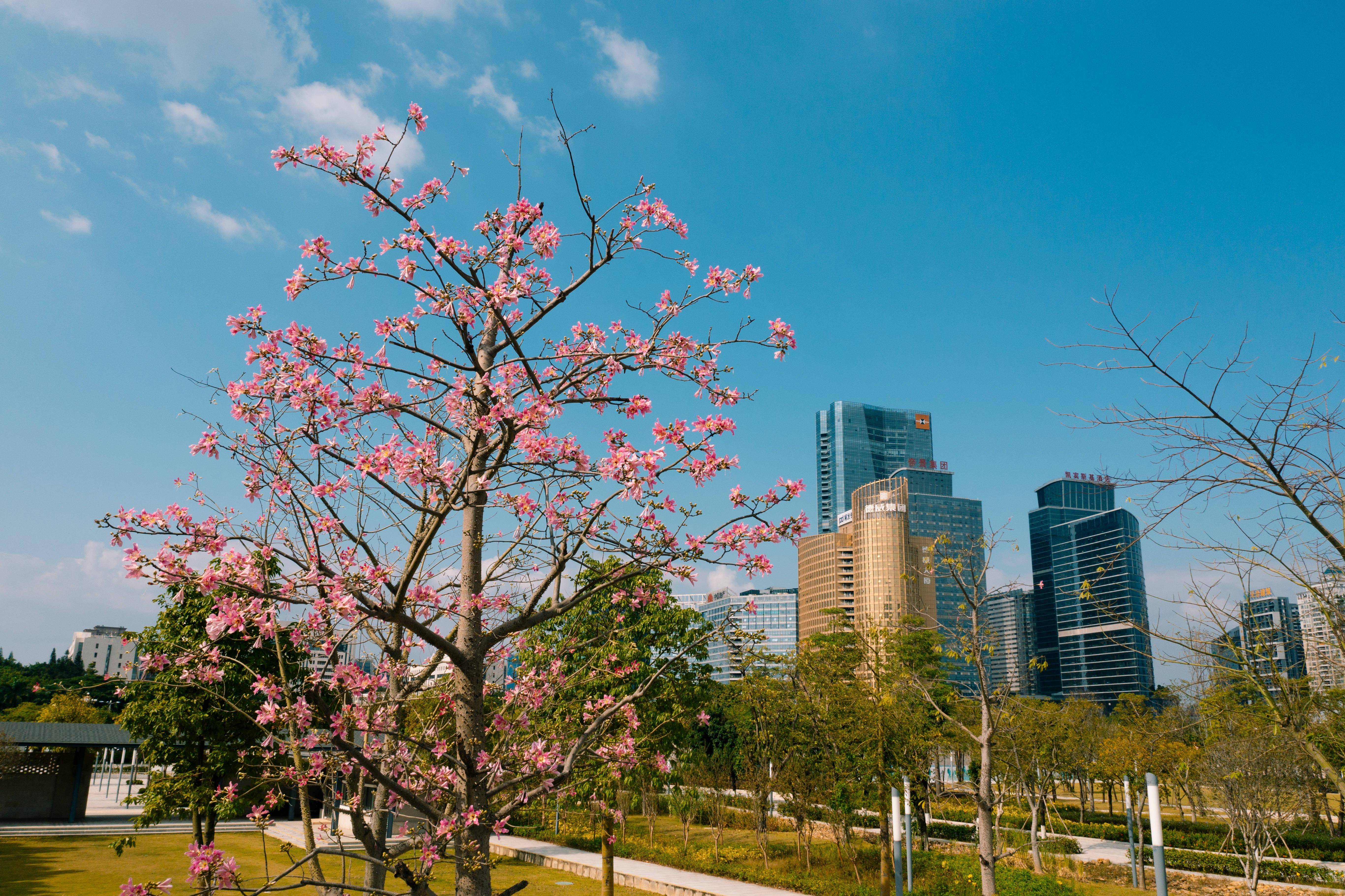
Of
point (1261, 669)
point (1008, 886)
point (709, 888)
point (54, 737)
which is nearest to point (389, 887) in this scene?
point (709, 888)

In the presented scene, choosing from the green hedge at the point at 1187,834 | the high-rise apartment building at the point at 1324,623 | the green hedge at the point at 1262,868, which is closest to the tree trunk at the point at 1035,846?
the green hedge at the point at 1262,868

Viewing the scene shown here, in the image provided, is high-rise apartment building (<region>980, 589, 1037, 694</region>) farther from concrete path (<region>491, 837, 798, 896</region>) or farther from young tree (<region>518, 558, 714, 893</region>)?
young tree (<region>518, 558, 714, 893</region>)

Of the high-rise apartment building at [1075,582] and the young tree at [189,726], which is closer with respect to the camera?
the young tree at [189,726]

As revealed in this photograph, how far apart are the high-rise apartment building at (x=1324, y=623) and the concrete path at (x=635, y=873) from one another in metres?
12.4

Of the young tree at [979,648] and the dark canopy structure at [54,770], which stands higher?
the young tree at [979,648]

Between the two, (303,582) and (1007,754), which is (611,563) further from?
(1007,754)

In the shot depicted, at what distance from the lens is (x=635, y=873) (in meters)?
18.6

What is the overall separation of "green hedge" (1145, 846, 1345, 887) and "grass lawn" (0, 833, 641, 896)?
1359 centimetres

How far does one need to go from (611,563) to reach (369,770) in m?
5.58

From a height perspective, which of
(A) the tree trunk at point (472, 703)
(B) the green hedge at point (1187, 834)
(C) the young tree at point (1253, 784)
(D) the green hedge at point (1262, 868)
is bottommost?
(B) the green hedge at point (1187, 834)

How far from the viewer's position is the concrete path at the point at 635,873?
16.4m

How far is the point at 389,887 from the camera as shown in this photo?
44.7 feet

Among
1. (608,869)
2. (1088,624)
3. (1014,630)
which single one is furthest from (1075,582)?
(608,869)

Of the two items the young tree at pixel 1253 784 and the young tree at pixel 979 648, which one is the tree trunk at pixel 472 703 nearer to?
the young tree at pixel 979 648
